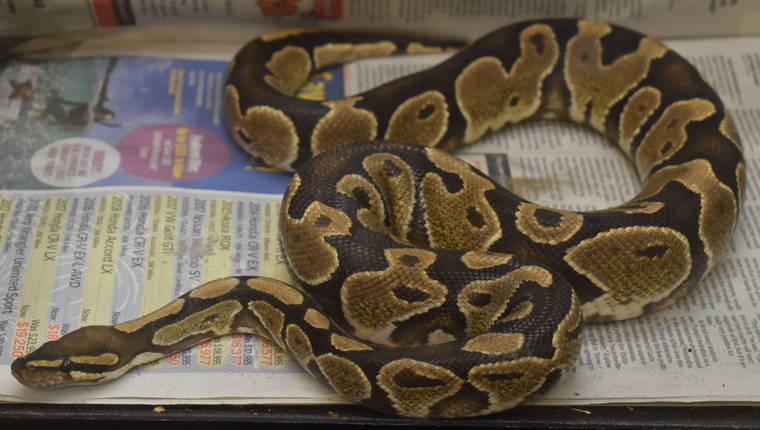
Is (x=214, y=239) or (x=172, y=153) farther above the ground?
(x=172, y=153)

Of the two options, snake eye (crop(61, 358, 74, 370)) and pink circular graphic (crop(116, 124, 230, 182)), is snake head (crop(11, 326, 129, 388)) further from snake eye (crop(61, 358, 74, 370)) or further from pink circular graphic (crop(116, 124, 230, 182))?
pink circular graphic (crop(116, 124, 230, 182))

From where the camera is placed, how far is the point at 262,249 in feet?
8.06

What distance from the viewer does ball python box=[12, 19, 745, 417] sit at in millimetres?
1897

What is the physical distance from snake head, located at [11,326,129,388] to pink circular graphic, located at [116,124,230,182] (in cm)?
79

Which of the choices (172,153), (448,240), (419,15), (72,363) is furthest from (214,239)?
(419,15)

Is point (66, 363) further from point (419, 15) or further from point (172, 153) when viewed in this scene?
point (419, 15)

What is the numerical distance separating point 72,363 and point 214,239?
65cm

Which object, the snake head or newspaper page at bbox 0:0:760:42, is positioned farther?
newspaper page at bbox 0:0:760:42

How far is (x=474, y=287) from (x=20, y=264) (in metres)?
1.44

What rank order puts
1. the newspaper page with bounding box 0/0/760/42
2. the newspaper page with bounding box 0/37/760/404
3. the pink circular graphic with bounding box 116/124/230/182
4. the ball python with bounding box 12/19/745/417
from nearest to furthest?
the ball python with bounding box 12/19/745/417
the newspaper page with bounding box 0/37/760/404
the pink circular graphic with bounding box 116/124/230/182
the newspaper page with bounding box 0/0/760/42

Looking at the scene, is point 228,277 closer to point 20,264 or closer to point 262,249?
point 262,249

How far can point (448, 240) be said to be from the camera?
236cm

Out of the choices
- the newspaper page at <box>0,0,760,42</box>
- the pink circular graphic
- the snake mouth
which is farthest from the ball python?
the newspaper page at <box>0,0,760,42</box>

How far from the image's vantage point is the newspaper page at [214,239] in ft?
6.84
